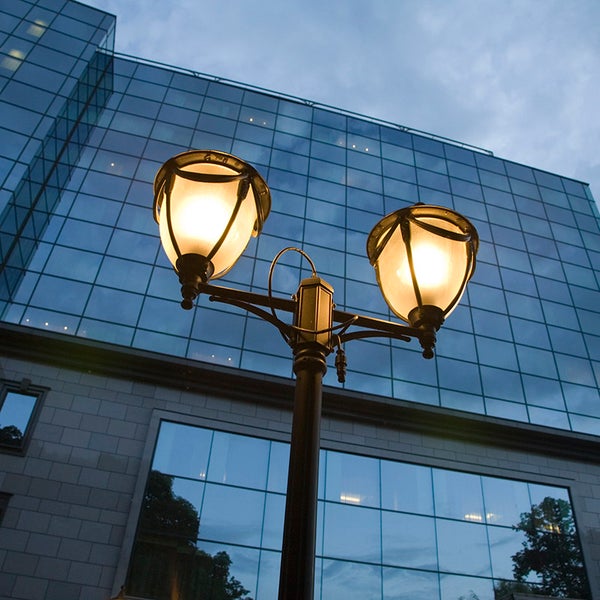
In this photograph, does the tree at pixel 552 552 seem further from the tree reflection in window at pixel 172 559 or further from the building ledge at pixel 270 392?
the tree reflection in window at pixel 172 559

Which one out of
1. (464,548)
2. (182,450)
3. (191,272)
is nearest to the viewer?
(191,272)

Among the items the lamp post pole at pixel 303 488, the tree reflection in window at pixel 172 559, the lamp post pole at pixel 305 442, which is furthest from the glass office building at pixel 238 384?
the lamp post pole at pixel 303 488

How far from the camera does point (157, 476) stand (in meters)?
16.0

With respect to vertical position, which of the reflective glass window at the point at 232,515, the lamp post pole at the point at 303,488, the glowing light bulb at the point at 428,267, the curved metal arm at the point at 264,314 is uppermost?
the reflective glass window at the point at 232,515

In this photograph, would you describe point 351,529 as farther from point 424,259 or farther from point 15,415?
point 424,259

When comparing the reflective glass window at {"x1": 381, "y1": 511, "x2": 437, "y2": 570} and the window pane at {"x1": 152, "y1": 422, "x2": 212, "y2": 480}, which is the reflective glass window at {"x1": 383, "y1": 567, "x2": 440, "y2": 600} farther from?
the window pane at {"x1": 152, "y1": 422, "x2": 212, "y2": 480}

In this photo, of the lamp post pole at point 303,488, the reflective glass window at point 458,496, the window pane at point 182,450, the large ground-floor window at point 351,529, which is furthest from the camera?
the reflective glass window at point 458,496

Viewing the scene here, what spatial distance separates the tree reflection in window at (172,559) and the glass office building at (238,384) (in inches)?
2.1

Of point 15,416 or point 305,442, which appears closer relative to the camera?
point 305,442

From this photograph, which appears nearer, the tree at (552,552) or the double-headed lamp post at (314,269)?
the double-headed lamp post at (314,269)

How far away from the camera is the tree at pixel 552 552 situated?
1723 centimetres

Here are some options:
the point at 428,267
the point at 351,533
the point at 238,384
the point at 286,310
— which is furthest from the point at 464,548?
the point at 286,310

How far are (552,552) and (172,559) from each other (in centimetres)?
1122

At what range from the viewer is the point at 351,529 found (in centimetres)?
1680
